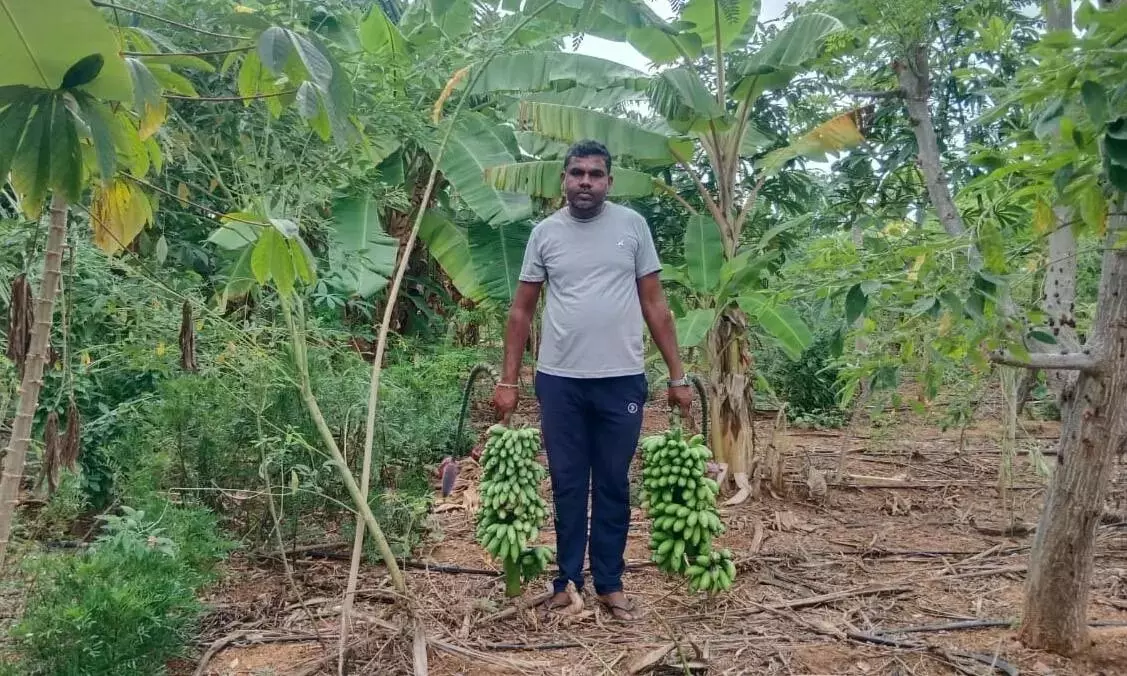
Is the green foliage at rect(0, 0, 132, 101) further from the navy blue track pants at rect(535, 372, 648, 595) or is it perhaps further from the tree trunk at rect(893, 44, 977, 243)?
the tree trunk at rect(893, 44, 977, 243)

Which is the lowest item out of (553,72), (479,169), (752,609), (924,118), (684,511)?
(752,609)

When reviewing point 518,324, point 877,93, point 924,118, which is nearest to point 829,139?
point 877,93

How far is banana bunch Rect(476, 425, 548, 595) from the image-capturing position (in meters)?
3.09

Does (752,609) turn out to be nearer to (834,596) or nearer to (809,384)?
(834,596)

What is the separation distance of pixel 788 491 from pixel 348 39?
15.7ft

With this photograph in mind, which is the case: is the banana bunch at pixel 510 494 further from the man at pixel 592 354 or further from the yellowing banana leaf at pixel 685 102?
the yellowing banana leaf at pixel 685 102

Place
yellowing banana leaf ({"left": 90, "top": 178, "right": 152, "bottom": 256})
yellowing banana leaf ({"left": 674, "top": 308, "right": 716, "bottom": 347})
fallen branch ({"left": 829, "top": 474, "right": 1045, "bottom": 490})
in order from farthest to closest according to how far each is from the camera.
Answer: fallen branch ({"left": 829, "top": 474, "right": 1045, "bottom": 490})
yellowing banana leaf ({"left": 674, "top": 308, "right": 716, "bottom": 347})
yellowing banana leaf ({"left": 90, "top": 178, "right": 152, "bottom": 256})

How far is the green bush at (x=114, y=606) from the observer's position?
228cm

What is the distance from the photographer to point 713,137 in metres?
5.36

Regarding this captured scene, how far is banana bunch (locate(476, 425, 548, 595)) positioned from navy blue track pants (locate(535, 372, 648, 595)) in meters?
0.11

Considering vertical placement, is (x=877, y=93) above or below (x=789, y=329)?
above

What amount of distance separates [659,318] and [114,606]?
6.97 ft

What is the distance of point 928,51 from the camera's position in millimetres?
5141

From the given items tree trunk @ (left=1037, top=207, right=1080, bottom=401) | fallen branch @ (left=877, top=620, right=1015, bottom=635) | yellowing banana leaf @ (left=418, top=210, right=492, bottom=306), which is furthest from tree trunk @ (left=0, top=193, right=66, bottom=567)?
yellowing banana leaf @ (left=418, top=210, right=492, bottom=306)
